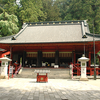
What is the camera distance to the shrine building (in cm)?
1866

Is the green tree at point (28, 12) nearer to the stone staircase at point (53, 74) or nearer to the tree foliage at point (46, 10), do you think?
the tree foliage at point (46, 10)

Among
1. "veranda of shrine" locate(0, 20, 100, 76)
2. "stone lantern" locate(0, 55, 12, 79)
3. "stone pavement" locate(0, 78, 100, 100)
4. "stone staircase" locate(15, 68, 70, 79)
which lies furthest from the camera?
"veranda of shrine" locate(0, 20, 100, 76)

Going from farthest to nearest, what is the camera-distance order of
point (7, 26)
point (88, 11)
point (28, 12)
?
1. point (88, 11)
2. point (28, 12)
3. point (7, 26)

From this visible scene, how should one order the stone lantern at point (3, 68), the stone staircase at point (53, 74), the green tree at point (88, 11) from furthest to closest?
the green tree at point (88, 11) < the stone staircase at point (53, 74) < the stone lantern at point (3, 68)

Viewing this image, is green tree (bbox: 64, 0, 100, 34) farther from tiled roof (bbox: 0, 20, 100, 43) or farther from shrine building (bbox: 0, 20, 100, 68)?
shrine building (bbox: 0, 20, 100, 68)

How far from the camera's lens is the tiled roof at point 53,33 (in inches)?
763

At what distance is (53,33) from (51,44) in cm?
415

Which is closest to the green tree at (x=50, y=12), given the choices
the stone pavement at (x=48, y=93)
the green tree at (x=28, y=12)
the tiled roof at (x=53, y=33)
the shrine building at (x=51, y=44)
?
the green tree at (x=28, y=12)

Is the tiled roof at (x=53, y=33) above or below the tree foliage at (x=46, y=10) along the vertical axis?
below

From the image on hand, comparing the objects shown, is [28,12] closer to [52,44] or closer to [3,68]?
[52,44]

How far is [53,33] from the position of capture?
22234 mm

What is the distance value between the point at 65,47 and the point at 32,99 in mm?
15353

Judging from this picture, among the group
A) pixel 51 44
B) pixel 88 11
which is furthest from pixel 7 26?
pixel 88 11

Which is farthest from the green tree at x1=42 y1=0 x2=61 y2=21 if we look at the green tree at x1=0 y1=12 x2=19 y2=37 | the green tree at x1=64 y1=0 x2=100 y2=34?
the green tree at x1=0 y1=12 x2=19 y2=37
